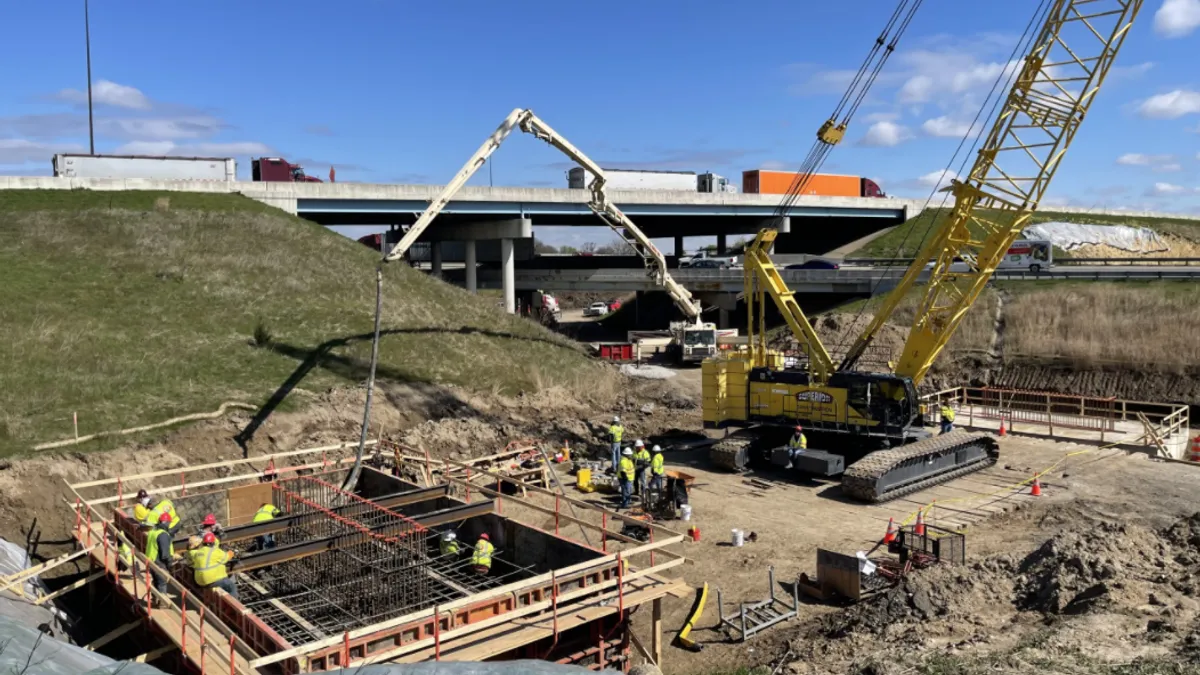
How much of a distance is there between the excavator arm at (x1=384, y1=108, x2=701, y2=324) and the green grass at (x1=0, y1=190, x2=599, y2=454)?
392 centimetres

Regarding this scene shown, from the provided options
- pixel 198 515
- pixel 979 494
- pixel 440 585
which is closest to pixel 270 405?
pixel 198 515

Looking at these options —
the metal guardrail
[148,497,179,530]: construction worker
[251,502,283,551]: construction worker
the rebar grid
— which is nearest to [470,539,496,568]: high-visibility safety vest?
the rebar grid

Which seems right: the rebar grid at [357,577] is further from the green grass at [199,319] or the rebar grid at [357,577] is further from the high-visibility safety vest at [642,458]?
the green grass at [199,319]

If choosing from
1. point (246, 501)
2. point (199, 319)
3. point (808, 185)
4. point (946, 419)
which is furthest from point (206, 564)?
point (808, 185)

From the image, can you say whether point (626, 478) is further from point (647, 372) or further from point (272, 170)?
point (272, 170)

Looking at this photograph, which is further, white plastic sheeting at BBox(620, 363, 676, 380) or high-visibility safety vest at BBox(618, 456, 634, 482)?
white plastic sheeting at BBox(620, 363, 676, 380)

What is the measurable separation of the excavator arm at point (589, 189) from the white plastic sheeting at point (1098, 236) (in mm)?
39082

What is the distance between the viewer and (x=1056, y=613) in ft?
42.3

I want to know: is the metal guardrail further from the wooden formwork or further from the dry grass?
the wooden formwork

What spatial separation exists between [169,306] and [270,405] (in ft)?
24.0

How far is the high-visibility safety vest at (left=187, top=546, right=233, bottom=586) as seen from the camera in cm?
1270

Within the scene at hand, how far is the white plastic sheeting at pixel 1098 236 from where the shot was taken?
65250 millimetres

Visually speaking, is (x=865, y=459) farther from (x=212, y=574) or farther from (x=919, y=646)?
(x=212, y=574)

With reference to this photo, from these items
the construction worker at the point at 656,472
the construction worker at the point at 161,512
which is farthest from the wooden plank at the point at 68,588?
the construction worker at the point at 656,472
